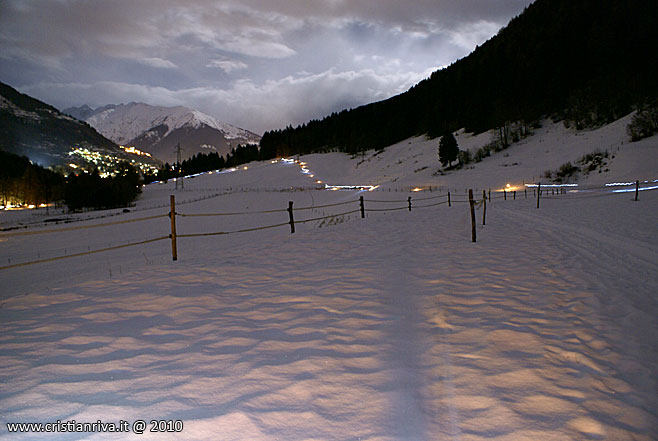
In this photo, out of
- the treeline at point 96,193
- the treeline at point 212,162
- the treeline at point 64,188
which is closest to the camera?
the treeline at point 96,193

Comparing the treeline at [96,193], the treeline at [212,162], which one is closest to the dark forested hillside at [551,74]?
the treeline at [212,162]

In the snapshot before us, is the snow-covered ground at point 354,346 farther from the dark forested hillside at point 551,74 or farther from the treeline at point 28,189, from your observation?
the treeline at point 28,189

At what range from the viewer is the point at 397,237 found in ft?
35.1

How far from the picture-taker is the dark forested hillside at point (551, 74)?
47.6 metres

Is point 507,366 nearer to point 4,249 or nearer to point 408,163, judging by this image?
point 4,249

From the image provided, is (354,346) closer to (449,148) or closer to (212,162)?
(449,148)

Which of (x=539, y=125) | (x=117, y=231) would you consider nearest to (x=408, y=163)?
(x=539, y=125)

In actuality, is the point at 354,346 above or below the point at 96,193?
below

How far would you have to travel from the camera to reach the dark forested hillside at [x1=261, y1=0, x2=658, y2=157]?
47625 mm

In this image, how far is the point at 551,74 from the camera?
202ft

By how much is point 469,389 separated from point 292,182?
62690mm

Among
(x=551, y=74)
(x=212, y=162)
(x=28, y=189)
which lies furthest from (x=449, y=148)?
(x=212, y=162)

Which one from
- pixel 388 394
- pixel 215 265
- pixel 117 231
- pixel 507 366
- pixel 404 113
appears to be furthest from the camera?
pixel 404 113

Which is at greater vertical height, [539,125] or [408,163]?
[539,125]
